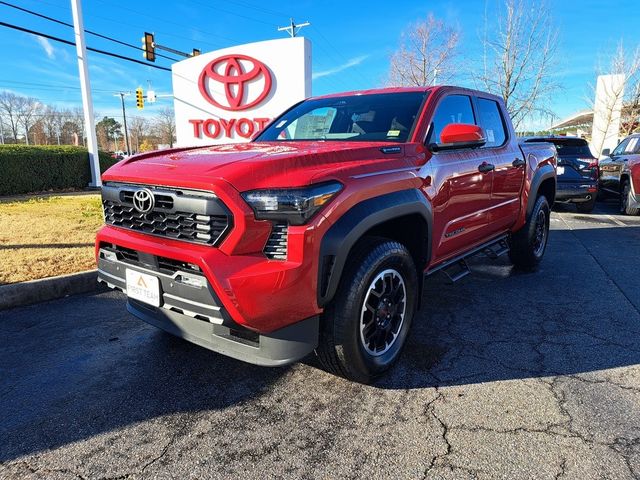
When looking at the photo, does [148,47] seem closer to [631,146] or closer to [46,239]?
[46,239]

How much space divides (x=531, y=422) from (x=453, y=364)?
705mm

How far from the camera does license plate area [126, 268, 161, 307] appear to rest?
242 cm

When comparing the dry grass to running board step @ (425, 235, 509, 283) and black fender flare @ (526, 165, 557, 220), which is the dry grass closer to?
running board step @ (425, 235, 509, 283)

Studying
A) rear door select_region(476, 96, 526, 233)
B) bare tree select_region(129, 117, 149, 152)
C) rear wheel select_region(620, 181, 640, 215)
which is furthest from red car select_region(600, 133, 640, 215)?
bare tree select_region(129, 117, 149, 152)

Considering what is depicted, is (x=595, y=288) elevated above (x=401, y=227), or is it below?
below

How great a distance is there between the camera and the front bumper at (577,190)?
32.2 ft

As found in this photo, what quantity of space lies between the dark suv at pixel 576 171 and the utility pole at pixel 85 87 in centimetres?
1320

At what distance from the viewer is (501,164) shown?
421 cm

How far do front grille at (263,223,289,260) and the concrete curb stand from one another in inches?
127

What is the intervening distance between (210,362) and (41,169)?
13.4 meters

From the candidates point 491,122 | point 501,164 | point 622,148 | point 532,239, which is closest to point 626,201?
point 622,148

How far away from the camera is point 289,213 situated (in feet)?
7.15

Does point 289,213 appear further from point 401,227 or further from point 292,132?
point 292,132

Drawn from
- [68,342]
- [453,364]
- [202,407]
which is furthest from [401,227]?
[68,342]
